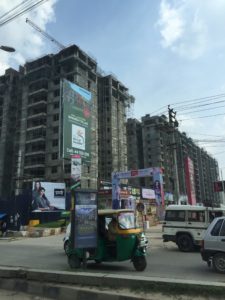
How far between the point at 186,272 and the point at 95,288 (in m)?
4.43

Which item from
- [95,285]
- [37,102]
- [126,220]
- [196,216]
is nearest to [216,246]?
[126,220]

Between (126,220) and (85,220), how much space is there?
1636mm

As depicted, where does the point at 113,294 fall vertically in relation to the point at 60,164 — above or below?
below

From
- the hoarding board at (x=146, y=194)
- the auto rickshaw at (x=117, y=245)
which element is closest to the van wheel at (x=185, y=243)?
the auto rickshaw at (x=117, y=245)

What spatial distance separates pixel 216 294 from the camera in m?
6.47

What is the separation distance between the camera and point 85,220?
1059 centimetres

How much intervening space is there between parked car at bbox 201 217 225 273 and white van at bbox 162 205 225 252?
5922mm

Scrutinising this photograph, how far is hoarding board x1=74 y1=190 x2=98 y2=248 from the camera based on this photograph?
1039 cm

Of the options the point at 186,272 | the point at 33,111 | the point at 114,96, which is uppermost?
the point at 114,96

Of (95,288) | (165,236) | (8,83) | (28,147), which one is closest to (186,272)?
(95,288)

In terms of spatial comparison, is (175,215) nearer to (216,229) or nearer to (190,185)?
(216,229)

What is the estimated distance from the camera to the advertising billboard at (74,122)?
62.3 m

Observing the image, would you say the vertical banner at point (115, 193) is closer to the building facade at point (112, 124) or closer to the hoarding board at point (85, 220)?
the hoarding board at point (85, 220)

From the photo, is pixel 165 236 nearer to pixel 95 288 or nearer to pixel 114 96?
pixel 95 288
